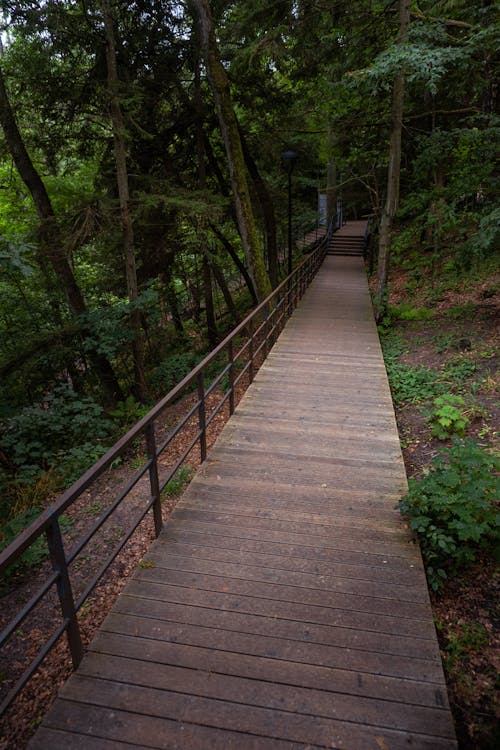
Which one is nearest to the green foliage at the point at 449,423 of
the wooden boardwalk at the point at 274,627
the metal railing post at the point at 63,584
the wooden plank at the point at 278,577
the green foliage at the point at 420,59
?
the wooden boardwalk at the point at 274,627

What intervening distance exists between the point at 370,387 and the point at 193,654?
16.6 feet

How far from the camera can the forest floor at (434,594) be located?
8.25 feet

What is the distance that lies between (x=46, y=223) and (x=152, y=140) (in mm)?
4314

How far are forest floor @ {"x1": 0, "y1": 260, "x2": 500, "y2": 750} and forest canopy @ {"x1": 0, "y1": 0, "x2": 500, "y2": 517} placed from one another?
1.25 meters

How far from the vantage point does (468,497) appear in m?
3.29

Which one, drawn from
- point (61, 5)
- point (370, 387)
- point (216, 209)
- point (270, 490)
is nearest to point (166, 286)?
point (216, 209)

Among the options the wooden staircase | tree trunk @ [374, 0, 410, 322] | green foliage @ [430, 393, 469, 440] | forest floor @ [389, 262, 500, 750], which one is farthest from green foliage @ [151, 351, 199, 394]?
the wooden staircase

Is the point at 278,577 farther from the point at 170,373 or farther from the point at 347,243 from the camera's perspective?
the point at 347,243

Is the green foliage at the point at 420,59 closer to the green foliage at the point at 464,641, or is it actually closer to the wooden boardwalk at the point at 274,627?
the wooden boardwalk at the point at 274,627

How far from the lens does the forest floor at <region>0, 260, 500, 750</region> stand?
2.52 meters

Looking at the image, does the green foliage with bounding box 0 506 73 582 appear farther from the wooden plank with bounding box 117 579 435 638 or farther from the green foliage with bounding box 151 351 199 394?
the green foliage with bounding box 151 351 199 394

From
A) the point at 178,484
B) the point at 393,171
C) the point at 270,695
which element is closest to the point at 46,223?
the point at 178,484

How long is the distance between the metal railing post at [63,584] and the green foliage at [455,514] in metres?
2.41

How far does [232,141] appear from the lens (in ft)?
32.7
